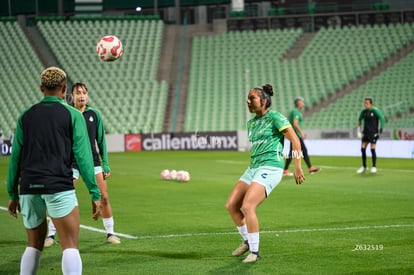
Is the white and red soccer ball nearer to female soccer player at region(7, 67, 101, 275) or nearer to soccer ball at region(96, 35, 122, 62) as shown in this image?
→ soccer ball at region(96, 35, 122, 62)

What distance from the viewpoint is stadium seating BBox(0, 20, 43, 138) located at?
50312mm

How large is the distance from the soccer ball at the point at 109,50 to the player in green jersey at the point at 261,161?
5.52m

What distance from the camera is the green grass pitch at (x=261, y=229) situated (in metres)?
10.4

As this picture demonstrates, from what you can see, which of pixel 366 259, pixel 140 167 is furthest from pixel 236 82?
pixel 366 259

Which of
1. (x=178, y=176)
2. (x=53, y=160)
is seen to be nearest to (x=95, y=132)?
(x=53, y=160)

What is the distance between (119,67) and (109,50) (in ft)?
130

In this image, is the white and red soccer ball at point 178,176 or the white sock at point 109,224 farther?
the white and red soccer ball at point 178,176

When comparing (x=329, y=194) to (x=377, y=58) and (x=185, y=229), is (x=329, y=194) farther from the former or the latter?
(x=377, y=58)

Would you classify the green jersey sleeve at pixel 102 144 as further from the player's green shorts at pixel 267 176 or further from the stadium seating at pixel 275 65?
the stadium seating at pixel 275 65

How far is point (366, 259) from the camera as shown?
10.6 metres

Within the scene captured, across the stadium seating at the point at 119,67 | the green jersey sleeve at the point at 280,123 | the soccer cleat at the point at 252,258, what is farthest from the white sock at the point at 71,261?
the stadium seating at the point at 119,67

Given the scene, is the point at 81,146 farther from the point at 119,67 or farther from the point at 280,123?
the point at 119,67

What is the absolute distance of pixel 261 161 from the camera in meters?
11.0

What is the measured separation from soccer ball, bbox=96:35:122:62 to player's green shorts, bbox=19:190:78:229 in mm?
8566
